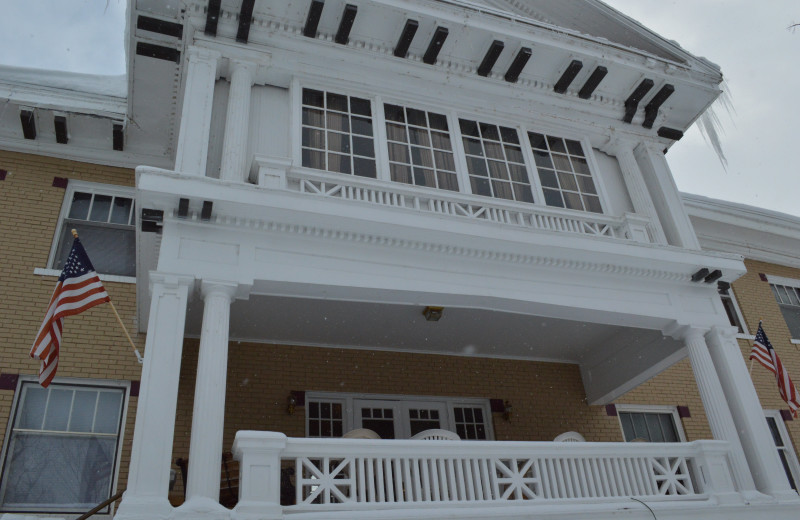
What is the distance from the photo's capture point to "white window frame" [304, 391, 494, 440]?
1041 cm

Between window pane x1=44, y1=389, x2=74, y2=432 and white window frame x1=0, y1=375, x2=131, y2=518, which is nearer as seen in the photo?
white window frame x1=0, y1=375, x2=131, y2=518

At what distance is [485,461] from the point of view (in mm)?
7273

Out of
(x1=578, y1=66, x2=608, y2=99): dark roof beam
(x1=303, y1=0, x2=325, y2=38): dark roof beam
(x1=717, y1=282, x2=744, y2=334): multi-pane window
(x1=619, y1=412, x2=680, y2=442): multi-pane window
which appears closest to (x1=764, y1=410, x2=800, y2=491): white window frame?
(x1=717, y1=282, x2=744, y2=334): multi-pane window

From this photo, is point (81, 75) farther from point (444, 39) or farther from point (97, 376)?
point (444, 39)

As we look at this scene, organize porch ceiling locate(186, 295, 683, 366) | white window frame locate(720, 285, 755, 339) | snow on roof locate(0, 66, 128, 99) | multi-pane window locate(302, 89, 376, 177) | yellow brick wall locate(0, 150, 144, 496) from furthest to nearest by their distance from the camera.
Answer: white window frame locate(720, 285, 755, 339), snow on roof locate(0, 66, 128, 99), porch ceiling locate(186, 295, 683, 366), yellow brick wall locate(0, 150, 144, 496), multi-pane window locate(302, 89, 376, 177)

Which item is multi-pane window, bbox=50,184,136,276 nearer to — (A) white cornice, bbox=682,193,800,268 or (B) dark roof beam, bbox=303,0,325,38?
(B) dark roof beam, bbox=303,0,325,38

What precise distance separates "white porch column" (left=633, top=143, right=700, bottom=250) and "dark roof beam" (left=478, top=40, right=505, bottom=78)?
2.87 m

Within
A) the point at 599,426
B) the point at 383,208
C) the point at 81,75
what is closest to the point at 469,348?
the point at 599,426

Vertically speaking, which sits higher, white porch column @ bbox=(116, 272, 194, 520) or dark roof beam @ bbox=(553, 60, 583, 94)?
dark roof beam @ bbox=(553, 60, 583, 94)

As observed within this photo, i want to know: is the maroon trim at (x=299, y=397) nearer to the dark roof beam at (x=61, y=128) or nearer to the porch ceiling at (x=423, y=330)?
the porch ceiling at (x=423, y=330)

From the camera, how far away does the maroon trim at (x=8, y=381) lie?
30.4 feet

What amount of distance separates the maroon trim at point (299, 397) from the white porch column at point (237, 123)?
3.49m

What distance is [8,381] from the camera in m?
9.30

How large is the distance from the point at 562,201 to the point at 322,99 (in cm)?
379
